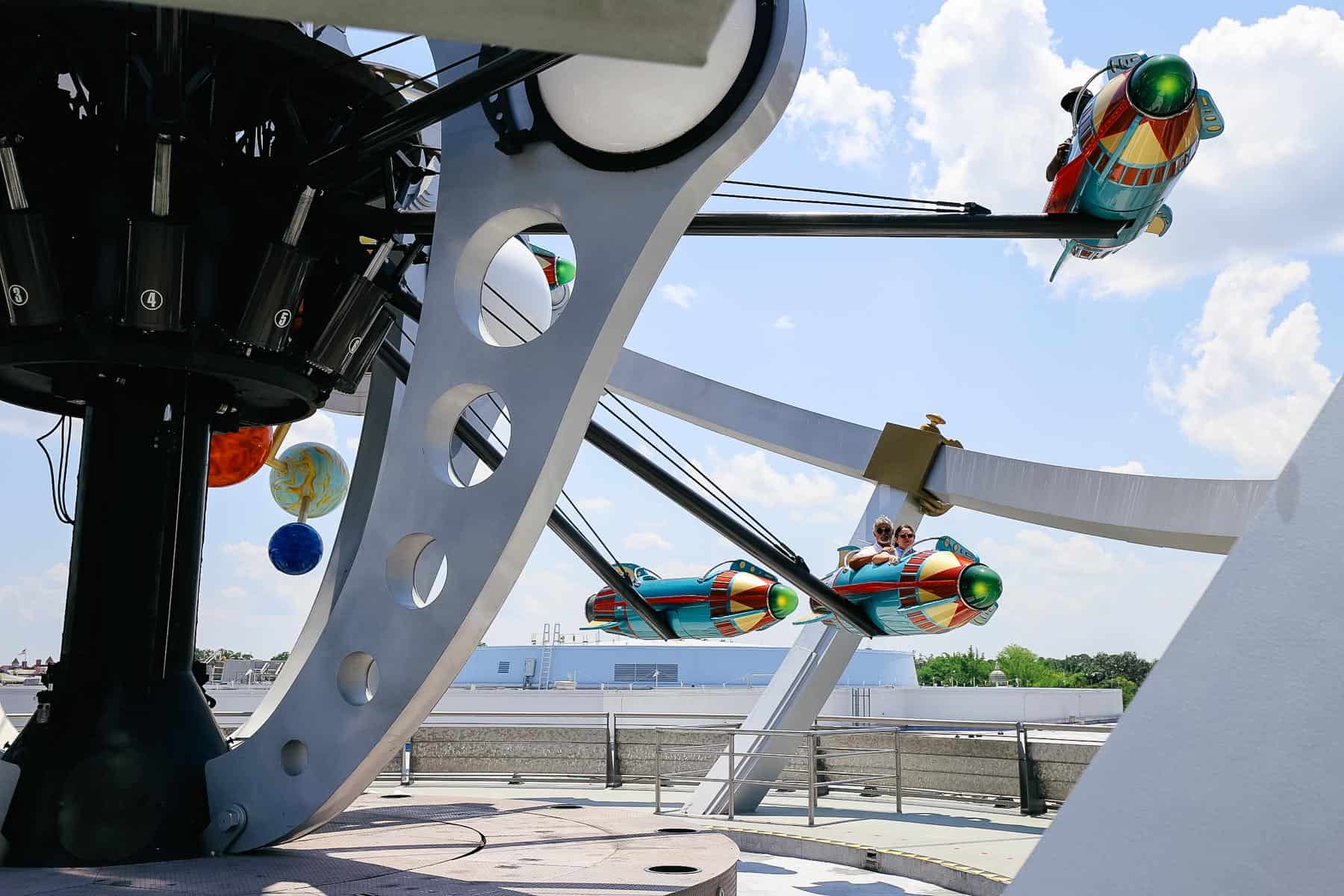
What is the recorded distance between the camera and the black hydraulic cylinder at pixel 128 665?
7.95 metres

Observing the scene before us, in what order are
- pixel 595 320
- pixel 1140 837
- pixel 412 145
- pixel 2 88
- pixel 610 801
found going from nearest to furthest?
pixel 1140 837
pixel 595 320
pixel 2 88
pixel 412 145
pixel 610 801

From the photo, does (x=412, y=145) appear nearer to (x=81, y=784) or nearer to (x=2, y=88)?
(x=2, y=88)

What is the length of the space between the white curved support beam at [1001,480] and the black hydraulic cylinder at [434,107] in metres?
8.76

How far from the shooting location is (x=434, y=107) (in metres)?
7.53

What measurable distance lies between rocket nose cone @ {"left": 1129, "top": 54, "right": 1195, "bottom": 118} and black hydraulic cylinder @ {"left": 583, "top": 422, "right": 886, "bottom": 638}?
179 inches

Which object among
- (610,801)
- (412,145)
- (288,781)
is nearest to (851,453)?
(610,801)

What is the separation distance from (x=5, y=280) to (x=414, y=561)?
353cm

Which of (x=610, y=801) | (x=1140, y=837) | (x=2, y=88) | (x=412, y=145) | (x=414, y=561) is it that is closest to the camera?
(x=1140, y=837)

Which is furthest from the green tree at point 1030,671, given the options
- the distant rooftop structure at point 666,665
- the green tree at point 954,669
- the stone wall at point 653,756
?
the stone wall at point 653,756

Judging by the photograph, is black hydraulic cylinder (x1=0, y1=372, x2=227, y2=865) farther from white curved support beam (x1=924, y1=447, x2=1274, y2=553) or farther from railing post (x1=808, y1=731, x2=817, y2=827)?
white curved support beam (x1=924, y1=447, x2=1274, y2=553)

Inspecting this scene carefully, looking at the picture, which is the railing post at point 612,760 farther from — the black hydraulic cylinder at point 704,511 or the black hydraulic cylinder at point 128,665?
the black hydraulic cylinder at point 128,665

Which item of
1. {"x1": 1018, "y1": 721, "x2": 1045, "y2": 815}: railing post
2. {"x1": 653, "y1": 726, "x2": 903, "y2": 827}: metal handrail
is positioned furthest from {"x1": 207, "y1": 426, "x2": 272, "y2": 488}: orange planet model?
{"x1": 1018, "y1": 721, "x2": 1045, "y2": 815}: railing post

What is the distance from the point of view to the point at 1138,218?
7590 millimetres

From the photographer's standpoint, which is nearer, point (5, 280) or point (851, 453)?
point (5, 280)
